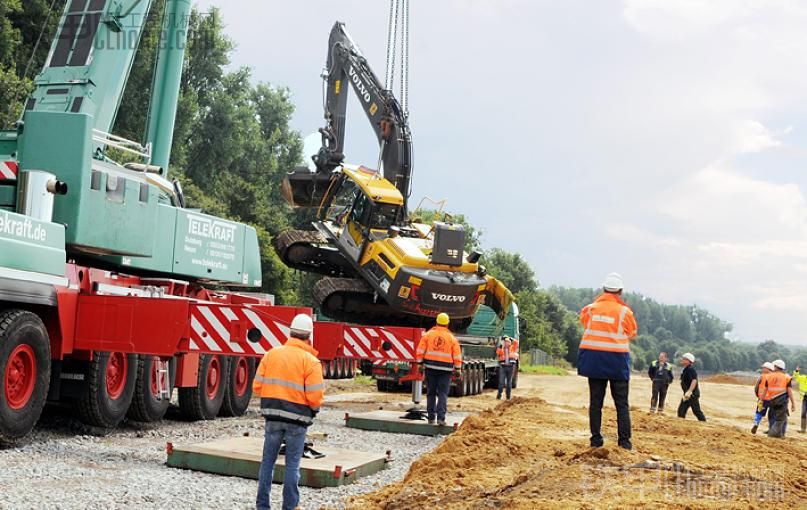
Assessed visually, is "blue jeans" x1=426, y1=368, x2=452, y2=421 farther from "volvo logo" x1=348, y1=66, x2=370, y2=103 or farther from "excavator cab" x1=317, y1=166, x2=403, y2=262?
"volvo logo" x1=348, y1=66, x2=370, y2=103

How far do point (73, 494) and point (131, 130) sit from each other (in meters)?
35.0

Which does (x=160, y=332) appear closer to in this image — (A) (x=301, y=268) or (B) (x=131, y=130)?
(A) (x=301, y=268)

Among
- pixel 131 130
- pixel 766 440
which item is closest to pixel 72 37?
pixel 766 440

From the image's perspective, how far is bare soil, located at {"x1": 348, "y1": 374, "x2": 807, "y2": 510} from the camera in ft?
23.6

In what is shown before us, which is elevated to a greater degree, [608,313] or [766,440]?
[608,313]

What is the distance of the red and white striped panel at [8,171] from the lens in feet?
33.2

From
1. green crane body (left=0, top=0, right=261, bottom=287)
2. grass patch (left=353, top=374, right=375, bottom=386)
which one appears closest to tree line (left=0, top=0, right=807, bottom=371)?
grass patch (left=353, top=374, right=375, bottom=386)

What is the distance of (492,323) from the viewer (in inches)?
1059

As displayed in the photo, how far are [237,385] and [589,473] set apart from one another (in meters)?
8.59

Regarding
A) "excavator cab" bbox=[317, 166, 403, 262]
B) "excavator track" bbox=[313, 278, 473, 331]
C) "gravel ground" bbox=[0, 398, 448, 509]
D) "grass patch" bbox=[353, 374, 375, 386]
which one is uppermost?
"excavator cab" bbox=[317, 166, 403, 262]

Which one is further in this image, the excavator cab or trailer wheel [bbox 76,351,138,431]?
the excavator cab

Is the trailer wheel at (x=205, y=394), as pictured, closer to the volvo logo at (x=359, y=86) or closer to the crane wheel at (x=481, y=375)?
the volvo logo at (x=359, y=86)

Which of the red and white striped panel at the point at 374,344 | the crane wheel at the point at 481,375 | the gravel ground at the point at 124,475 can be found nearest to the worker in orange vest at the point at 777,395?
the red and white striped panel at the point at 374,344

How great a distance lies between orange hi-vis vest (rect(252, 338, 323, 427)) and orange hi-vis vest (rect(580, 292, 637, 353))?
356 cm
